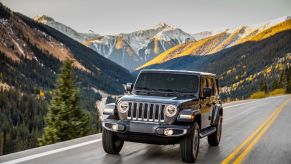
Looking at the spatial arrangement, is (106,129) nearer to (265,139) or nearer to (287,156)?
(287,156)

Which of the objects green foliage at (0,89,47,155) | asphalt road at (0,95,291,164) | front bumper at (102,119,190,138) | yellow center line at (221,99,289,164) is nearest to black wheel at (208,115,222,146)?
asphalt road at (0,95,291,164)

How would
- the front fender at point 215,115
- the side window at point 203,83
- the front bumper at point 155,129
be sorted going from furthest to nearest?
the front fender at point 215,115
the side window at point 203,83
the front bumper at point 155,129

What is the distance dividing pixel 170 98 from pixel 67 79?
15855 mm

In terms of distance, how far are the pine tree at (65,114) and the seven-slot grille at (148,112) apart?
1486 centimetres

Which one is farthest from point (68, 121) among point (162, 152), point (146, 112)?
point (146, 112)

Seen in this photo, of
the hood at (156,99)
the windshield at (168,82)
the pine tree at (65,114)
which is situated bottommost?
the pine tree at (65,114)

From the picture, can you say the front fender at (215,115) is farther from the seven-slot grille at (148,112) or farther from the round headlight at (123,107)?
the round headlight at (123,107)

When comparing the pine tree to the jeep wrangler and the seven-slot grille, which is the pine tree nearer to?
the jeep wrangler

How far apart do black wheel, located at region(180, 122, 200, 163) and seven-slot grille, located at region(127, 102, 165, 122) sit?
649 millimetres

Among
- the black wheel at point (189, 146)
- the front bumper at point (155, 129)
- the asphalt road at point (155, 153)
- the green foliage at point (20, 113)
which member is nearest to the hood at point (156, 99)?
the front bumper at point (155, 129)

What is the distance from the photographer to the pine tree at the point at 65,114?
22.6 meters

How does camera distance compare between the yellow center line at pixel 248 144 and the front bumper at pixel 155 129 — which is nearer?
the front bumper at pixel 155 129

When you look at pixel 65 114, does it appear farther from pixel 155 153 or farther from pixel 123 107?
pixel 123 107

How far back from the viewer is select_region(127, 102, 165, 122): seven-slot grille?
→ 314 inches
